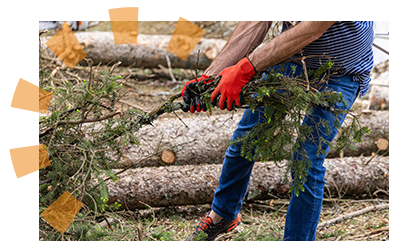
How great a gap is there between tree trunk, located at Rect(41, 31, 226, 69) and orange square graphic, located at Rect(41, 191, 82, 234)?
3.04 meters

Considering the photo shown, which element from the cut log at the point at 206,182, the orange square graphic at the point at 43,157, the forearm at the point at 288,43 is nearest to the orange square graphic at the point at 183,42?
the cut log at the point at 206,182

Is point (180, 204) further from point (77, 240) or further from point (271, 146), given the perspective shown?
point (271, 146)

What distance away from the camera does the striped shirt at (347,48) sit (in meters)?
1.79

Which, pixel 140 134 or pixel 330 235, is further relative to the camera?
pixel 140 134

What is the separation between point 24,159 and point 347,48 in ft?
6.48

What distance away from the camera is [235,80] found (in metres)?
1.89

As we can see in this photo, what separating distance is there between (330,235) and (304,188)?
803 millimetres

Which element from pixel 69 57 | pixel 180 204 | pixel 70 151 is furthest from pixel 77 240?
pixel 69 57

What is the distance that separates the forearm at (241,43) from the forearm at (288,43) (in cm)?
27

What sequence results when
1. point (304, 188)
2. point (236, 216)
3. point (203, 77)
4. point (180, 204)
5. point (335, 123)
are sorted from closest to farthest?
point (335, 123), point (304, 188), point (203, 77), point (236, 216), point (180, 204)

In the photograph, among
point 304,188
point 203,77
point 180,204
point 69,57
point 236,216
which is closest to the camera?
point 304,188

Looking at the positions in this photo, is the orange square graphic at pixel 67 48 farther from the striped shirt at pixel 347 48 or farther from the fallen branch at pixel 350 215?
the fallen branch at pixel 350 215

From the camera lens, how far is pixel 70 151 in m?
1.97
